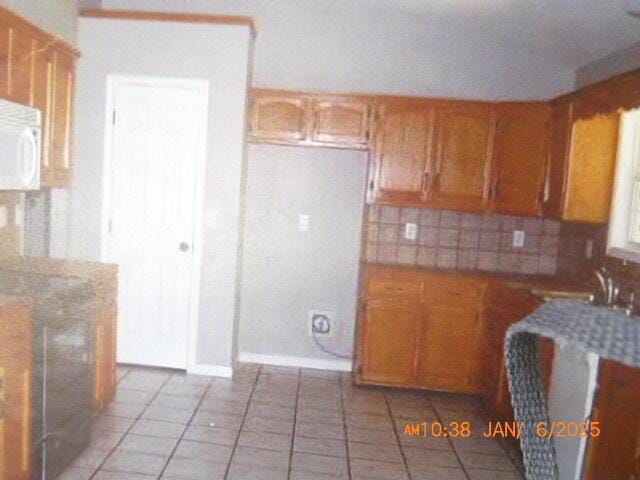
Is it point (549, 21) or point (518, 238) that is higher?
point (549, 21)

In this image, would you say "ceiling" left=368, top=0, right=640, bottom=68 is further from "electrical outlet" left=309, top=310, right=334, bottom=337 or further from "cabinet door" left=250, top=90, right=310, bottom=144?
"electrical outlet" left=309, top=310, right=334, bottom=337

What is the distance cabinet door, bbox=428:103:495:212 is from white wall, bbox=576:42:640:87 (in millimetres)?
737

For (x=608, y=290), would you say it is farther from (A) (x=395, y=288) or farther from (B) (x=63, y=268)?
(B) (x=63, y=268)

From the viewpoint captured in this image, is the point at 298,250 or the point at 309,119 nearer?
the point at 309,119

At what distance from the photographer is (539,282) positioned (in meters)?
3.29

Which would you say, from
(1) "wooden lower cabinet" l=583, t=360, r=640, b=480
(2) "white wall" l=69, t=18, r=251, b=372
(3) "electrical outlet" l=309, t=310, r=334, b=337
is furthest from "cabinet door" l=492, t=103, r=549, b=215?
(2) "white wall" l=69, t=18, r=251, b=372

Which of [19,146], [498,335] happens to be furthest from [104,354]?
[498,335]

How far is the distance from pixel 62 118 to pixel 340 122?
170 cm

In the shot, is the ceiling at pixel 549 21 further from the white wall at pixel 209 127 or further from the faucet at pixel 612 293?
the faucet at pixel 612 293

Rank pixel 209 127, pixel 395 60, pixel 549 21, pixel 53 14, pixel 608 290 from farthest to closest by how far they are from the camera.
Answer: pixel 395 60
pixel 209 127
pixel 549 21
pixel 53 14
pixel 608 290

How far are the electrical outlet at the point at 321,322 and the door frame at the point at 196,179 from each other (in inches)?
33.9

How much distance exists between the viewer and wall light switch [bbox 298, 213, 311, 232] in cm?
379

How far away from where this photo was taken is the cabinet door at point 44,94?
8.00 ft

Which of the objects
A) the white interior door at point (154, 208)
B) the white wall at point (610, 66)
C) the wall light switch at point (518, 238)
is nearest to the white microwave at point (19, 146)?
the white interior door at point (154, 208)
